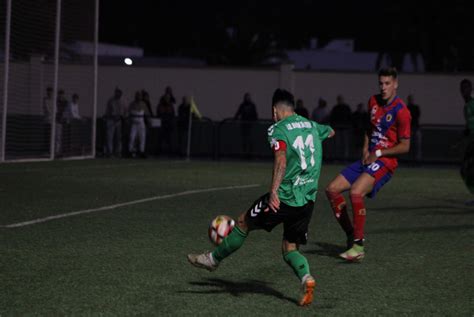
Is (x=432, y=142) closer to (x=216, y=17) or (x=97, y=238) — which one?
(x=97, y=238)

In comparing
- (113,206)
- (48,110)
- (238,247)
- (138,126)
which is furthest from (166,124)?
(238,247)

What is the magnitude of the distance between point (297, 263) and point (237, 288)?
0.81 meters

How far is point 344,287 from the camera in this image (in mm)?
8734

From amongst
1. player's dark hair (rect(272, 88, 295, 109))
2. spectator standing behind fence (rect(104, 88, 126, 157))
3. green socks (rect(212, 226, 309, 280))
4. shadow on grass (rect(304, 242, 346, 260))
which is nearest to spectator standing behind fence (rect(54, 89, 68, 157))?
spectator standing behind fence (rect(104, 88, 126, 157))

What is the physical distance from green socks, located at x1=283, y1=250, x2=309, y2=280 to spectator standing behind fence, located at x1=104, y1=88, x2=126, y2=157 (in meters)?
22.9

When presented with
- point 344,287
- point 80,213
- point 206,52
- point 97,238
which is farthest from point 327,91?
point 206,52

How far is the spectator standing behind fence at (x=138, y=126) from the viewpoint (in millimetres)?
30312

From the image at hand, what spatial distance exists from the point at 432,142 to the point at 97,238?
19389 millimetres

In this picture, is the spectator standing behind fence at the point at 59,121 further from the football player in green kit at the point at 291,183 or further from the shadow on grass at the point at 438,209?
the football player in green kit at the point at 291,183

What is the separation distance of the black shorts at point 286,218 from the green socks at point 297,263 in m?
0.15

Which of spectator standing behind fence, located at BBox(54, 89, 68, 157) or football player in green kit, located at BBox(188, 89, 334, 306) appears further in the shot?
spectator standing behind fence, located at BBox(54, 89, 68, 157)

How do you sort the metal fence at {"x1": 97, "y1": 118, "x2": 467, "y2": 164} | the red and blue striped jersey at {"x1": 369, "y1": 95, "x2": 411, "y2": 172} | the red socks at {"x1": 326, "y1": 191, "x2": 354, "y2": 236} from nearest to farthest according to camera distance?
the red and blue striped jersey at {"x1": 369, "y1": 95, "x2": 411, "y2": 172}, the red socks at {"x1": 326, "y1": 191, "x2": 354, "y2": 236}, the metal fence at {"x1": 97, "y1": 118, "x2": 467, "y2": 164}

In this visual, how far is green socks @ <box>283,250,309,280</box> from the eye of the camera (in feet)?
25.8

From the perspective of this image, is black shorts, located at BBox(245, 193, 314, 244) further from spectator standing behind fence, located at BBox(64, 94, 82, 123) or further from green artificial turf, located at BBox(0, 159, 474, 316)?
spectator standing behind fence, located at BBox(64, 94, 82, 123)
